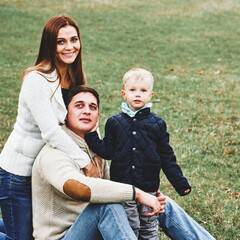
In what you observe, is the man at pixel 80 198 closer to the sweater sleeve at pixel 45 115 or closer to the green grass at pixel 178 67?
the sweater sleeve at pixel 45 115

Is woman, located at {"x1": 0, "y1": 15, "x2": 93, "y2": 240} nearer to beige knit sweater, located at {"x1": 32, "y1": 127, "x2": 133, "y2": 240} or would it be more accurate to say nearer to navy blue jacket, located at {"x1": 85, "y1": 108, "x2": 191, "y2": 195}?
beige knit sweater, located at {"x1": 32, "y1": 127, "x2": 133, "y2": 240}

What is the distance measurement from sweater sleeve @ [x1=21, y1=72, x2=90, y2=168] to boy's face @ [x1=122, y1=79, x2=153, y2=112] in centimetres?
69

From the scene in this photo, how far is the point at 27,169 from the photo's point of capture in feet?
11.1

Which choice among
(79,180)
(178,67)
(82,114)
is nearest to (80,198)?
(79,180)

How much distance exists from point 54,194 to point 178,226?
3.99ft

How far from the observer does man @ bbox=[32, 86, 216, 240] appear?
2992 mm

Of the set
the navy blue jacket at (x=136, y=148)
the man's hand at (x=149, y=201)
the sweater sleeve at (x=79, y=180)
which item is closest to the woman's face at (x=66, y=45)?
the navy blue jacket at (x=136, y=148)

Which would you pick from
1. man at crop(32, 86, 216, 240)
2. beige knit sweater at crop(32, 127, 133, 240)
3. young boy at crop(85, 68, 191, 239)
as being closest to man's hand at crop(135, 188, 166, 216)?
man at crop(32, 86, 216, 240)

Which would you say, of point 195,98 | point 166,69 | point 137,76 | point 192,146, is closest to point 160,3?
point 166,69

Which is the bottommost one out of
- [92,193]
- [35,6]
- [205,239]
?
[205,239]

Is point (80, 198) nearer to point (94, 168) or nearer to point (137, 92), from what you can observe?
point (94, 168)

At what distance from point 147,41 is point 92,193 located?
13.1 meters

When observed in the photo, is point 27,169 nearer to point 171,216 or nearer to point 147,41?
point 171,216

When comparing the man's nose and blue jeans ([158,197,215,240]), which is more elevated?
the man's nose
